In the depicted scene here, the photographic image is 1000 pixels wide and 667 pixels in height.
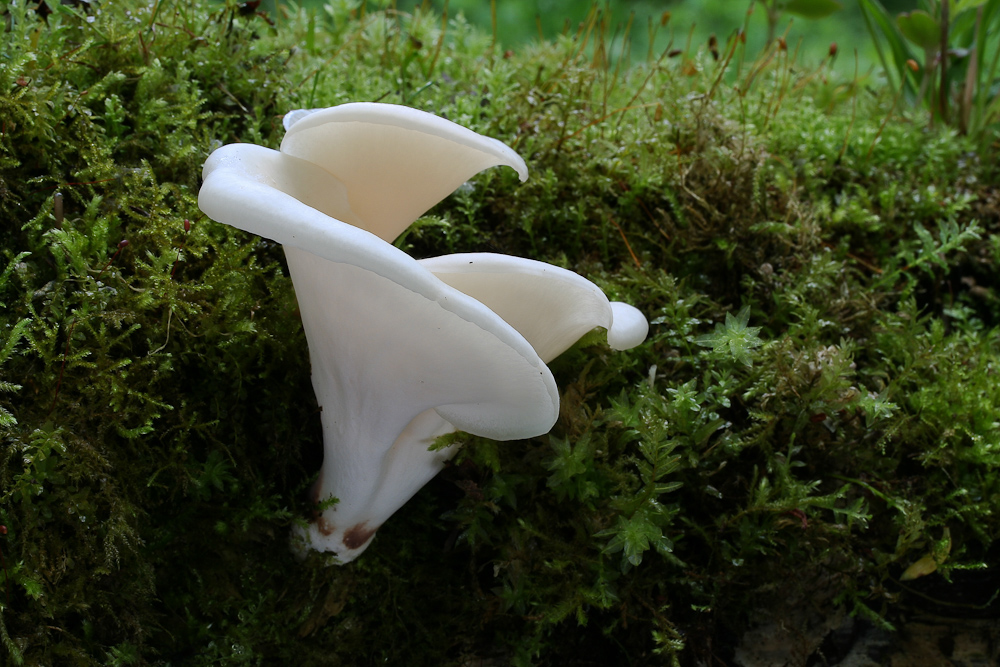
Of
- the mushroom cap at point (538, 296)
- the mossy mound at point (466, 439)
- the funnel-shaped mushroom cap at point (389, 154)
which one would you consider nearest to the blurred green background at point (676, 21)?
the mossy mound at point (466, 439)

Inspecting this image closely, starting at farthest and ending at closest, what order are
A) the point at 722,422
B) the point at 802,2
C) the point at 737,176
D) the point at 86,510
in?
the point at 802,2, the point at 737,176, the point at 722,422, the point at 86,510

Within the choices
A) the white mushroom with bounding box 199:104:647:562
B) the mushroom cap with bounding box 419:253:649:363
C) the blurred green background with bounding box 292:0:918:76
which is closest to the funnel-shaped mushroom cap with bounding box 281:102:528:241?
the white mushroom with bounding box 199:104:647:562

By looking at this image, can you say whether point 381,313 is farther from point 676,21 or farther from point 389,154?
point 676,21

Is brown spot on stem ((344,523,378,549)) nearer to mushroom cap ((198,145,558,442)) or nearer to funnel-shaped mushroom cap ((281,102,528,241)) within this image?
mushroom cap ((198,145,558,442))

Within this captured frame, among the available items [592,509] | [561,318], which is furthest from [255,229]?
[592,509]

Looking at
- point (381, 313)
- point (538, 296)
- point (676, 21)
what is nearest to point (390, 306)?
point (381, 313)

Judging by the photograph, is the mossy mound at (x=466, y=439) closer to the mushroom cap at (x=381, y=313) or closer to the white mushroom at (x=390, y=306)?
the white mushroom at (x=390, y=306)

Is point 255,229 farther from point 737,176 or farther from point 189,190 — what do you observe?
point 737,176
